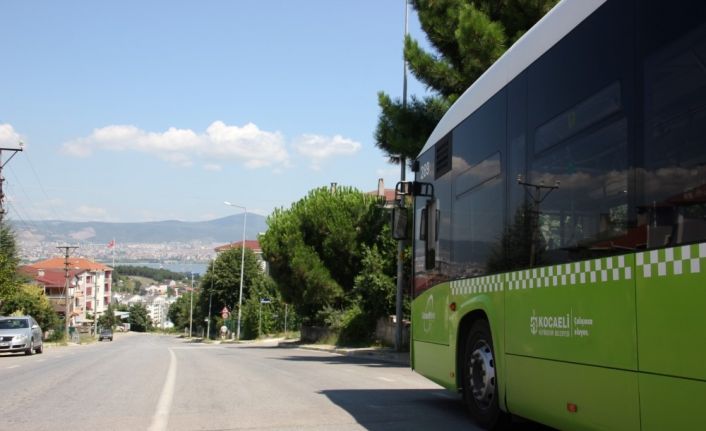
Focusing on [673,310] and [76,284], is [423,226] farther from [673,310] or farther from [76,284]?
[76,284]

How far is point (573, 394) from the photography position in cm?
471

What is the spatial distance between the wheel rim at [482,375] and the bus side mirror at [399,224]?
264 cm

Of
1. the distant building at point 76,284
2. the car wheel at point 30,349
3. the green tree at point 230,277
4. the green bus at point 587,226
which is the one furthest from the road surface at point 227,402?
the distant building at point 76,284

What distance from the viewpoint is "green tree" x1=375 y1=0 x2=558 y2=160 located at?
52.4 ft

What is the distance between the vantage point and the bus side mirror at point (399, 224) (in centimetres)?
913

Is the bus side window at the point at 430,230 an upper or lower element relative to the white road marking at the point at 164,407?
upper

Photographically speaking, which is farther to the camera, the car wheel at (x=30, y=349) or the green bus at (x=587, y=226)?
the car wheel at (x=30, y=349)

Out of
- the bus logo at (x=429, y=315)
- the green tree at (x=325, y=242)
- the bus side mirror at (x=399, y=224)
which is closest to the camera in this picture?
the bus logo at (x=429, y=315)

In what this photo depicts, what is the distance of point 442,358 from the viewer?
25.1 feet

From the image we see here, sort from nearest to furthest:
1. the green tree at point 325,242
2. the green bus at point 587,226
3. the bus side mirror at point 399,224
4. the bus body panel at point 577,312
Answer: the green bus at point 587,226 < the bus body panel at point 577,312 < the bus side mirror at point 399,224 < the green tree at point 325,242

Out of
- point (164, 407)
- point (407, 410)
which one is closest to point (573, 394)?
point (407, 410)

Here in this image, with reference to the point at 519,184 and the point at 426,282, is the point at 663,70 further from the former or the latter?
the point at 426,282

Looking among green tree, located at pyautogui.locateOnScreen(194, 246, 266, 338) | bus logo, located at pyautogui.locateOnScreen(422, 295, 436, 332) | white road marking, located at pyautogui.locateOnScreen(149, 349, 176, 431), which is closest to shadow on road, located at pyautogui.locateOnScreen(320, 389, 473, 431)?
bus logo, located at pyautogui.locateOnScreen(422, 295, 436, 332)

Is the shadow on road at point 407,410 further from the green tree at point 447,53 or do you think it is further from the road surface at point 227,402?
the green tree at point 447,53
